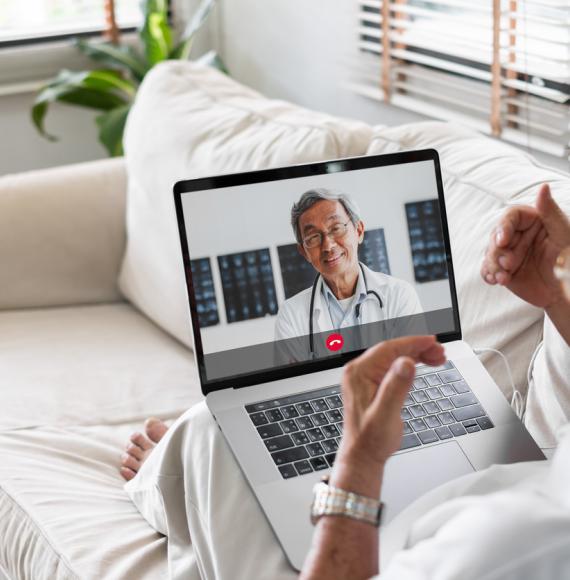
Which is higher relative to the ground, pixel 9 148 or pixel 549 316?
pixel 549 316

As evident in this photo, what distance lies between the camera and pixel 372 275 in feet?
3.59

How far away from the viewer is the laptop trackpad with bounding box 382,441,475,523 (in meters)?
0.95

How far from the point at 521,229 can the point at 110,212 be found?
115 cm

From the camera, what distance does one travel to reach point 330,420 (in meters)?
1.03

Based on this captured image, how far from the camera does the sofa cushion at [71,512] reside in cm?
110

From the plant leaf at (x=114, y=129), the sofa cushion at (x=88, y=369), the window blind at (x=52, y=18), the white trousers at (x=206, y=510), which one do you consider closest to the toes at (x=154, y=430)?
the sofa cushion at (x=88, y=369)

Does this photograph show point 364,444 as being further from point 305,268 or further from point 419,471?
point 305,268

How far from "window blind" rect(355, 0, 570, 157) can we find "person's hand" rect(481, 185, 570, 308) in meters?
0.71

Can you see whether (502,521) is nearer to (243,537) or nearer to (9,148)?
(243,537)

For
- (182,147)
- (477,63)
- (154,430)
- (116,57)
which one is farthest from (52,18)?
(154,430)

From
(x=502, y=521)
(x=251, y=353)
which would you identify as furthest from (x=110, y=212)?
(x=502, y=521)

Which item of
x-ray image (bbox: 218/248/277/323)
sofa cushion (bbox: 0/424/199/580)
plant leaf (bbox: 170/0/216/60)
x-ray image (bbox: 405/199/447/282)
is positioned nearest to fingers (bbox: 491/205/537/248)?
x-ray image (bbox: 405/199/447/282)

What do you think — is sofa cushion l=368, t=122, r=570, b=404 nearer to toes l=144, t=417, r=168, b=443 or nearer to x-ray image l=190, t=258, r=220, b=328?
x-ray image l=190, t=258, r=220, b=328

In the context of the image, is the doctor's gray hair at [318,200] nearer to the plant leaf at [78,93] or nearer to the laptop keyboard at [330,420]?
the laptop keyboard at [330,420]
